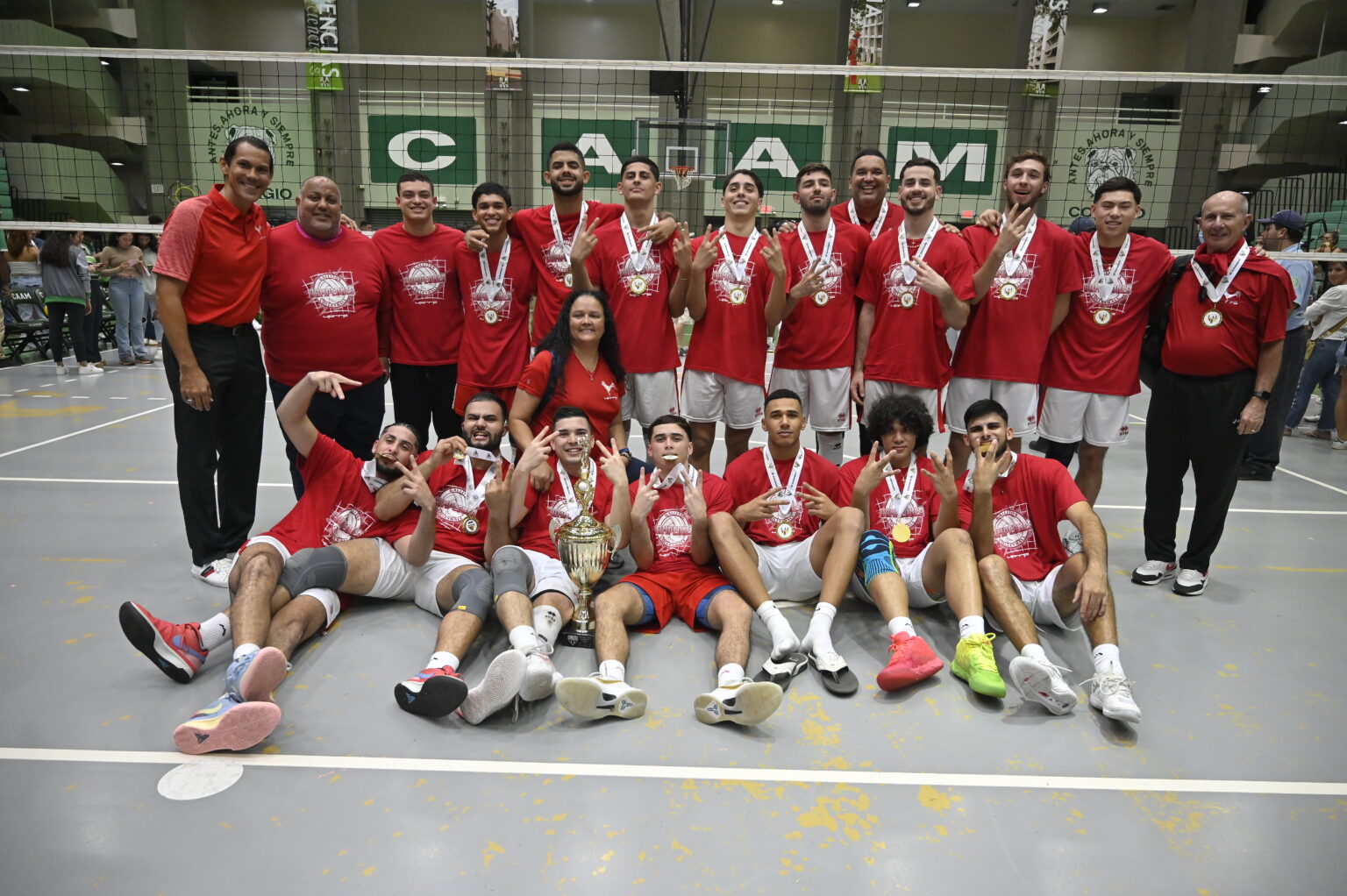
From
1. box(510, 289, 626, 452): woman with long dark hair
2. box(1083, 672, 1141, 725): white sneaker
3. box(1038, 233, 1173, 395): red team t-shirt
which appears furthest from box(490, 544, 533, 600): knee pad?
box(1038, 233, 1173, 395): red team t-shirt

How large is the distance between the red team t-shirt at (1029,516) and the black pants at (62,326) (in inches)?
419

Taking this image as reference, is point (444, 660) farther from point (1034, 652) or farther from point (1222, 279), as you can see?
point (1222, 279)

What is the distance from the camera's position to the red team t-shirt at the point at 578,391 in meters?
3.99

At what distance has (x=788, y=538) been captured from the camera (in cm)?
375

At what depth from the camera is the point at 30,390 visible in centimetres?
921

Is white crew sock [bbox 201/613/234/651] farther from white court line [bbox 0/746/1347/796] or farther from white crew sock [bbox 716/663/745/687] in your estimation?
white crew sock [bbox 716/663/745/687]

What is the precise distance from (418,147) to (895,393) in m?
13.8

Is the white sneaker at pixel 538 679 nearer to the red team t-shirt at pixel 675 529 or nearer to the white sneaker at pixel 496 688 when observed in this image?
the white sneaker at pixel 496 688

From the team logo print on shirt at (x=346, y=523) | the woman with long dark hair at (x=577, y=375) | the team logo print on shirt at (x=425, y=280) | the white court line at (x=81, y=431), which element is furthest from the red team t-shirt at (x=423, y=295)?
the white court line at (x=81, y=431)

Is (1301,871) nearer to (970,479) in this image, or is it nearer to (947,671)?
(947,671)

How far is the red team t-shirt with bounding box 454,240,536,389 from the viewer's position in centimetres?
436

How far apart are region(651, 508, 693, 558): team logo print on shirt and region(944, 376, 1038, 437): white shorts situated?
1.64 metres

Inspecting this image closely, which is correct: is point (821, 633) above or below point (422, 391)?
below

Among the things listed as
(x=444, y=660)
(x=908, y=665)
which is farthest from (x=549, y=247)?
(x=908, y=665)
